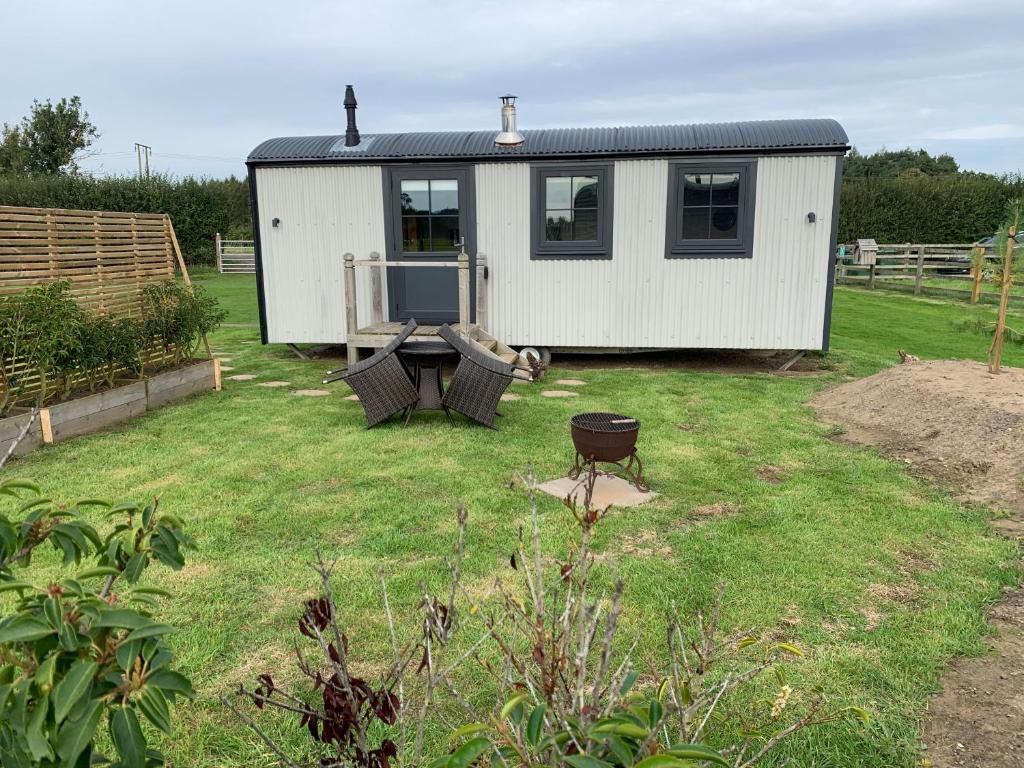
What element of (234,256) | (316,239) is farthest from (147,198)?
(316,239)

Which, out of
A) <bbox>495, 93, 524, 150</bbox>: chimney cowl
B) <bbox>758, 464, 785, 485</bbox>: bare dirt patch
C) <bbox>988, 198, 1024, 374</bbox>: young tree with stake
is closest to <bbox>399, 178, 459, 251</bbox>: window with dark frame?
<bbox>495, 93, 524, 150</bbox>: chimney cowl

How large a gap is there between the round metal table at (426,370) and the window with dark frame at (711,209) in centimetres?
370

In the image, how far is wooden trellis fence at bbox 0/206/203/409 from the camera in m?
5.38

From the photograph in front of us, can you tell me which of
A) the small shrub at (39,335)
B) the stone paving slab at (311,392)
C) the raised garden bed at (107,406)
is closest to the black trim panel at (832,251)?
the stone paving slab at (311,392)

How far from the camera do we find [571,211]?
841cm

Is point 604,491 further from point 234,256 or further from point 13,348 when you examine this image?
point 234,256

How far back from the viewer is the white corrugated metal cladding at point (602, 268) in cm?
805

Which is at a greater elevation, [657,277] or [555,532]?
[657,277]

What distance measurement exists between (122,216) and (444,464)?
4.33 meters

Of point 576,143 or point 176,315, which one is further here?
point 576,143

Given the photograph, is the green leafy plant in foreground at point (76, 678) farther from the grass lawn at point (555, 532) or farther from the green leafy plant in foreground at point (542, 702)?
the grass lawn at point (555, 532)

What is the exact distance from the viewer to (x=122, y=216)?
6609 mm

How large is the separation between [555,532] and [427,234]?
5870 millimetres

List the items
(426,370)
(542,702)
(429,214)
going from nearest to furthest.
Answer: (542,702) → (426,370) → (429,214)
